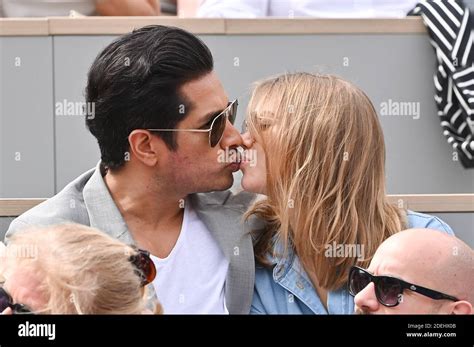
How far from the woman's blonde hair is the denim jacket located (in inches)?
1.1

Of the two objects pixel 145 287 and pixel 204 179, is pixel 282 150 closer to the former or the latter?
pixel 204 179

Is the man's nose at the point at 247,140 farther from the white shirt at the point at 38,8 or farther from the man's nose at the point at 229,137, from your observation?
the white shirt at the point at 38,8

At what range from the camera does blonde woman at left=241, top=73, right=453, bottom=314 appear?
8.93ft

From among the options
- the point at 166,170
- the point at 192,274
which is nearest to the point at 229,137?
the point at 166,170

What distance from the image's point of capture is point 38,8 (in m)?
2.89

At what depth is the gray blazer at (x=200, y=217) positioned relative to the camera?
8.71 feet

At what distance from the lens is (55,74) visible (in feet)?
8.93

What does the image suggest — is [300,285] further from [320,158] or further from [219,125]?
[219,125]

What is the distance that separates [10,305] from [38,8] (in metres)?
0.82

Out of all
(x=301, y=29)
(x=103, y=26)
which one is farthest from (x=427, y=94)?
(x=103, y=26)

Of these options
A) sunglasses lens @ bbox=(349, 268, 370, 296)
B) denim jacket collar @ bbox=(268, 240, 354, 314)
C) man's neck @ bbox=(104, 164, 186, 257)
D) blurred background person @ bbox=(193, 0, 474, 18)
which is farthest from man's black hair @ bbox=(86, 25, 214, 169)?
sunglasses lens @ bbox=(349, 268, 370, 296)

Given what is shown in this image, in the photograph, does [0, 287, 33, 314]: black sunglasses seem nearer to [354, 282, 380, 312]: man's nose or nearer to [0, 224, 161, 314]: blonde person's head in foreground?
[0, 224, 161, 314]: blonde person's head in foreground
